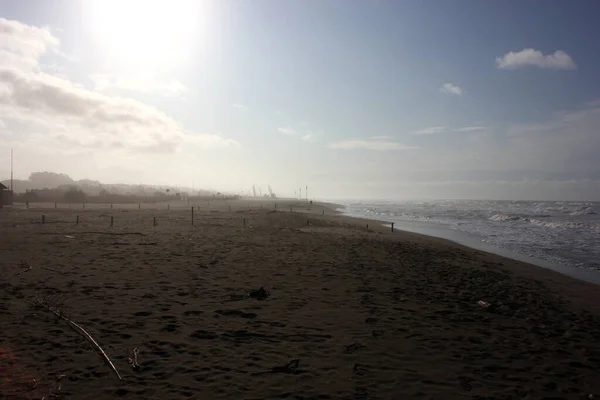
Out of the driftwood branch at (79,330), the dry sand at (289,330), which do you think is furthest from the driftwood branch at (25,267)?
the driftwood branch at (79,330)

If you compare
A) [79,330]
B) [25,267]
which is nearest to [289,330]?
[79,330]

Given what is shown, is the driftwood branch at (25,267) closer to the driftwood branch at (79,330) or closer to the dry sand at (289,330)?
the dry sand at (289,330)

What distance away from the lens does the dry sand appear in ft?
17.9

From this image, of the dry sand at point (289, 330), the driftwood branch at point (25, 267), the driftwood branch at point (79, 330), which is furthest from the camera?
the driftwood branch at point (25, 267)

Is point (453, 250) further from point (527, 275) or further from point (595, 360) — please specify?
point (595, 360)

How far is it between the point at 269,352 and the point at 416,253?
592 inches

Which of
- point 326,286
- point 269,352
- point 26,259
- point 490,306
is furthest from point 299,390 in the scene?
point 26,259

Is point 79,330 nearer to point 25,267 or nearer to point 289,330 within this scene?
point 289,330

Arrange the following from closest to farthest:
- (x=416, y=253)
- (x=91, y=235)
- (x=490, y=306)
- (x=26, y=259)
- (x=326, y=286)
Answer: (x=490, y=306) < (x=326, y=286) < (x=26, y=259) < (x=416, y=253) < (x=91, y=235)

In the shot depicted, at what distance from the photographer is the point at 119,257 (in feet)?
48.3

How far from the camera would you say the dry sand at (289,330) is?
5.45 metres

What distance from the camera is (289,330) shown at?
7680mm

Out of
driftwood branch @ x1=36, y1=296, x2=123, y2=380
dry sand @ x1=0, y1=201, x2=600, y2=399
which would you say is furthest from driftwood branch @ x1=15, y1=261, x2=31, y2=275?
driftwood branch @ x1=36, y1=296, x2=123, y2=380

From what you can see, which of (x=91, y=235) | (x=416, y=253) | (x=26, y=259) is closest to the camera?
(x=26, y=259)
